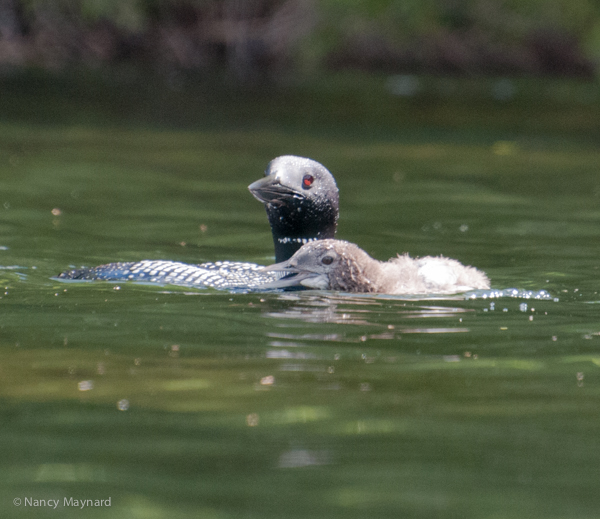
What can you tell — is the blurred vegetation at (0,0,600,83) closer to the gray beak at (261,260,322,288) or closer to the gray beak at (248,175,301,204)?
the gray beak at (248,175,301,204)

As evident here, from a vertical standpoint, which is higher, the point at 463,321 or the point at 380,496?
the point at 463,321

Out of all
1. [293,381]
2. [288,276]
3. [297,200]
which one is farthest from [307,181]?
[293,381]

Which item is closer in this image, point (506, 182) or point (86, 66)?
point (506, 182)

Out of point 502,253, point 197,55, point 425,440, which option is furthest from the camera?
point 197,55

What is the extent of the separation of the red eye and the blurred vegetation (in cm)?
1856

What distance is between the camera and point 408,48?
31734mm

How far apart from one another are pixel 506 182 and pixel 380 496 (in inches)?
387

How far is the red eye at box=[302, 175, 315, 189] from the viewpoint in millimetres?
6852

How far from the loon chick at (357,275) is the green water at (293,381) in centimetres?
12

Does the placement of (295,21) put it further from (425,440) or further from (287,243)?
(425,440)

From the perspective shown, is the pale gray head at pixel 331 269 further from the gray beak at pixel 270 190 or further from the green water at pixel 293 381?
the gray beak at pixel 270 190

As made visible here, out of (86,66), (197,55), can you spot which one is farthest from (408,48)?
(86,66)

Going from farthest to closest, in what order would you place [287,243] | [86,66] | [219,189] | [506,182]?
1. [86,66]
2. [506,182]
3. [219,189]
4. [287,243]

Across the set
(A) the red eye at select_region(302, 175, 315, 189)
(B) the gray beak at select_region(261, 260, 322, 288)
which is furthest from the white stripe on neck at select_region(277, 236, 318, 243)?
(B) the gray beak at select_region(261, 260, 322, 288)
